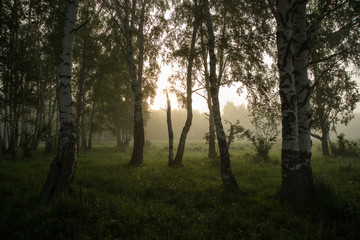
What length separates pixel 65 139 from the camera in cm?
512

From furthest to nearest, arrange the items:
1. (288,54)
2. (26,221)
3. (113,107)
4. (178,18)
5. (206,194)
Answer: (113,107) < (178,18) < (206,194) < (288,54) < (26,221)

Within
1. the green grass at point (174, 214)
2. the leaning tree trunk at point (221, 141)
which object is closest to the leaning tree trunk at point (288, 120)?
the green grass at point (174, 214)

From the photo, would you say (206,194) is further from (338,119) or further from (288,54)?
(338,119)

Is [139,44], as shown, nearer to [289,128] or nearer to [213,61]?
[213,61]

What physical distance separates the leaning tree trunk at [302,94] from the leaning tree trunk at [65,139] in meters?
6.58

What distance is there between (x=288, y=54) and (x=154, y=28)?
33.0 feet

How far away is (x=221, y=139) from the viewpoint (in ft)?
21.5

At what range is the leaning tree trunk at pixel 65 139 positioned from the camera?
493 cm

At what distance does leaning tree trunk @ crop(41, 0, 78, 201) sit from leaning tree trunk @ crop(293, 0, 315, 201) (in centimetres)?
658

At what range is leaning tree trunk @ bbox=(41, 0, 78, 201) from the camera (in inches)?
194

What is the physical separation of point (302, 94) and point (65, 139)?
24.1 ft

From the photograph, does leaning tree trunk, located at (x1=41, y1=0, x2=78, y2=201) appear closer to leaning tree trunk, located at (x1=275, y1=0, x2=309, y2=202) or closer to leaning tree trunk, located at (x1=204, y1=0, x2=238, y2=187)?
leaning tree trunk, located at (x1=204, y1=0, x2=238, y2=187)

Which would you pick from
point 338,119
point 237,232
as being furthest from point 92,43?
point 338,119

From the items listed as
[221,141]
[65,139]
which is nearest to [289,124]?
[221,141]
